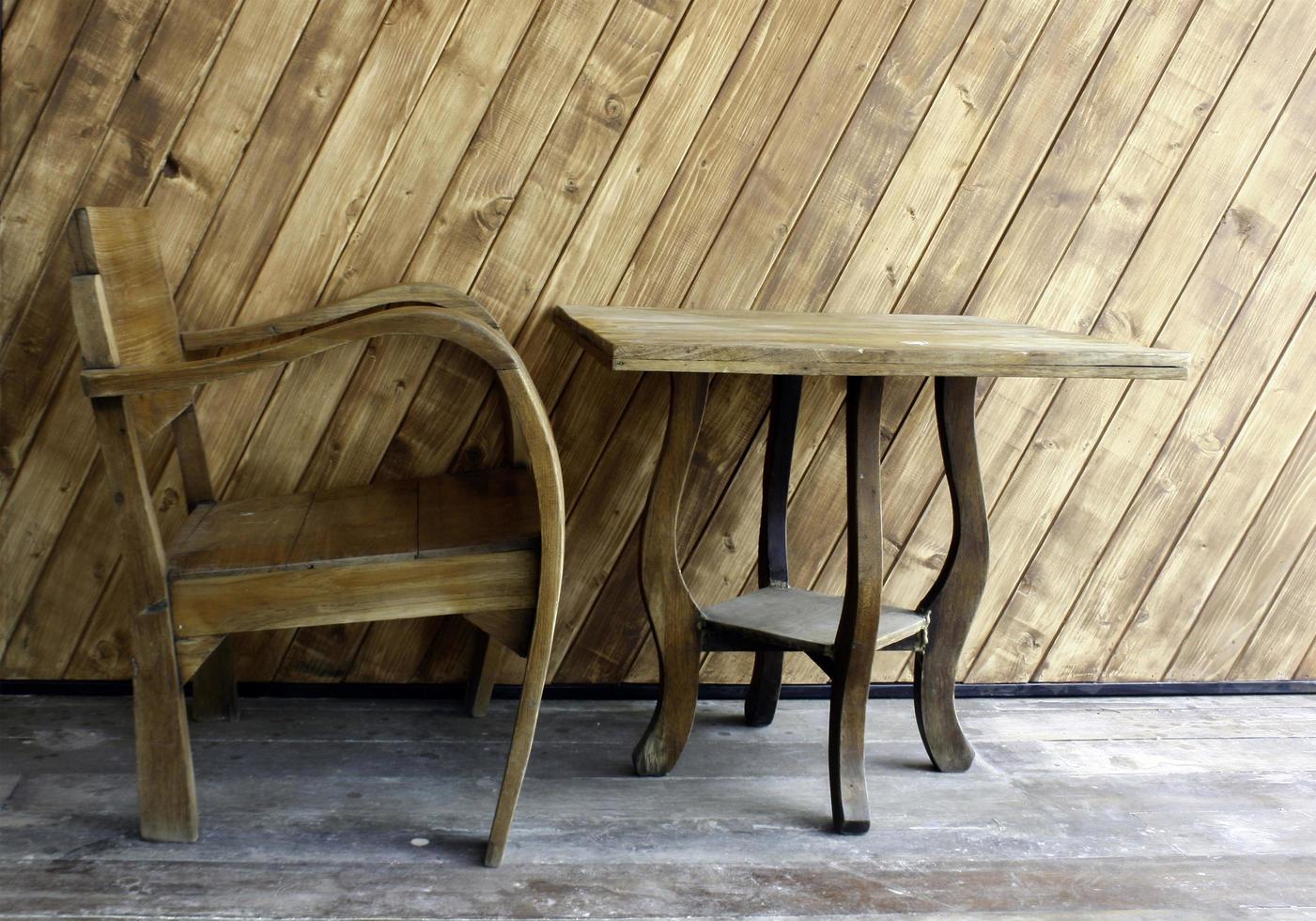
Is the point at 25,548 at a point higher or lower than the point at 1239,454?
lower

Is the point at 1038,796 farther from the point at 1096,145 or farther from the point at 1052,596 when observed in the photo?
the point at 1096,145

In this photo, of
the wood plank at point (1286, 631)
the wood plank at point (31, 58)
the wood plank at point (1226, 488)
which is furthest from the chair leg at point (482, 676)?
the wood plank at point (1286, 631)

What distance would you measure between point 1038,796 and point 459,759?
935mm

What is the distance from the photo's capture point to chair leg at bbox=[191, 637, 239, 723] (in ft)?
6.24

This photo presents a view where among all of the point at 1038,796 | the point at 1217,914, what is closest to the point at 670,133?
the point at 1038,796

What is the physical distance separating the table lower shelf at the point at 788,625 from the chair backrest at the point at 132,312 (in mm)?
879

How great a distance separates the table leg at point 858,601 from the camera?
5.38 ft

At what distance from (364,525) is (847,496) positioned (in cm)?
72

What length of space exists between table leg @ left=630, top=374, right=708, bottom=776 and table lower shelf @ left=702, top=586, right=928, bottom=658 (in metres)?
0.05

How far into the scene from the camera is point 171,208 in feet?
6.24

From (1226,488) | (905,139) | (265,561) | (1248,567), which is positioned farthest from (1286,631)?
(265,561)

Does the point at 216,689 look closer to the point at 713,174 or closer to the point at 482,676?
the point at 482,676

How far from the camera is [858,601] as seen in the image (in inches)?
64.7

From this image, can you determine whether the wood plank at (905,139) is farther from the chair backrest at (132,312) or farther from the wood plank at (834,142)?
the chair backrest at (132,312)
